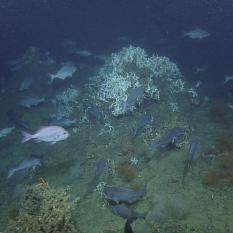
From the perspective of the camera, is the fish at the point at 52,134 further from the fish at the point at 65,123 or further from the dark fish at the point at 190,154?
the fish at the point at 65,123

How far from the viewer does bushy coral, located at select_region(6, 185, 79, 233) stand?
18.8 ft

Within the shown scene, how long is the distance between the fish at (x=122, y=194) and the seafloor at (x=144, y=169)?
20 centimetres

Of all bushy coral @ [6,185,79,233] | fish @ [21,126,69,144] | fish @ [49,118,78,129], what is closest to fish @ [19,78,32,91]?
fish @ [49,118,78,129]

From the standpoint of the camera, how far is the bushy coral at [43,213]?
5.73 meters

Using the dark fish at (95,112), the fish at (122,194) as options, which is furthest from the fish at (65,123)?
the fish at (122,194)

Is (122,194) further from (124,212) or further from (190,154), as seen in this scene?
(190,154)

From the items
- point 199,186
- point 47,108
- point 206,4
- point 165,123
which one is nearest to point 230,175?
point 199,186

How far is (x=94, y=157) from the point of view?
10.2 meters

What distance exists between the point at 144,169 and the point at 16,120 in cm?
659

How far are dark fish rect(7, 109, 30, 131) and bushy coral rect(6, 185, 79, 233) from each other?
6344mm

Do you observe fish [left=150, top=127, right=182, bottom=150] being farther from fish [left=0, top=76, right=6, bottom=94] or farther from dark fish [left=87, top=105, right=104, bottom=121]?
fish [left=0, top=76, right=6, bottom=94]

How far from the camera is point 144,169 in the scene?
916cm

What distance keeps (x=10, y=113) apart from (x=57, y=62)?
5.33 metres

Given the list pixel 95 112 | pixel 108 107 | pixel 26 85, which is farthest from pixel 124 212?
pixel 26 85
